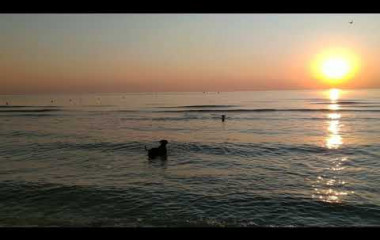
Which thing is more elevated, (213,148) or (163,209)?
(213,148)

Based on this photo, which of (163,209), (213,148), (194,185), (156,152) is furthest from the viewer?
(213,148)

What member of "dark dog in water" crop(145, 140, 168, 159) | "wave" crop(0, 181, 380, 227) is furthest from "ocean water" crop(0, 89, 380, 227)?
"dark dog in water" crop(145, 140, 168, 159)

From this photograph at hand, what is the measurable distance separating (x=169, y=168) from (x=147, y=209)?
6.41 metres

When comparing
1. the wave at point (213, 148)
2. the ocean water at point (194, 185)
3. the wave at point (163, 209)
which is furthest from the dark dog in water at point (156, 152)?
the wave at point (163, 209)

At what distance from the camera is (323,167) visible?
16.9m

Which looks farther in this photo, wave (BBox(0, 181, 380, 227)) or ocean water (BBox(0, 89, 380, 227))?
ocean water (BBox(0, 89, 380, 227))

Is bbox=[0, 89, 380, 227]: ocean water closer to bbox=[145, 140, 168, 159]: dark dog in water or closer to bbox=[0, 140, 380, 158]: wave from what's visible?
bbox=[0, 140, 380, 158]: wave

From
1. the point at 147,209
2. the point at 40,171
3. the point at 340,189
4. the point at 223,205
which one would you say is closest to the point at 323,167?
the point at 340,189

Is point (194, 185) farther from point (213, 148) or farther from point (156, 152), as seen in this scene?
point (213, 148)

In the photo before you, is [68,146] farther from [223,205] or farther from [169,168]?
[223,205]

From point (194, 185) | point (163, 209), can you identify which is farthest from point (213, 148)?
point (163, 209)
